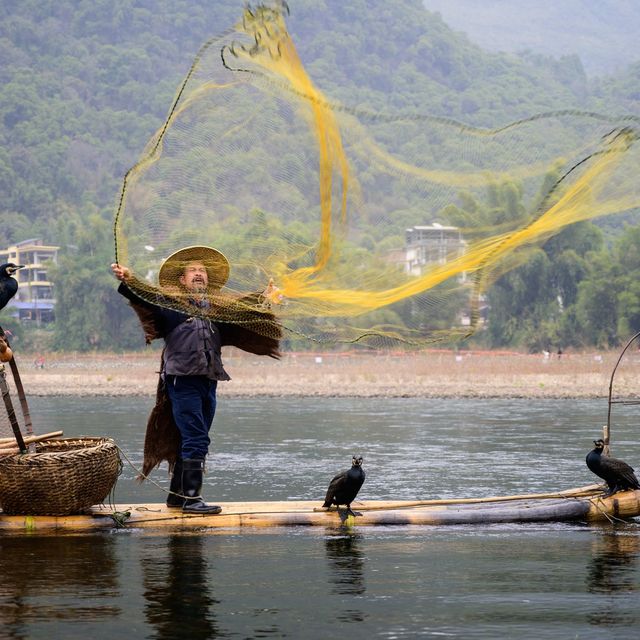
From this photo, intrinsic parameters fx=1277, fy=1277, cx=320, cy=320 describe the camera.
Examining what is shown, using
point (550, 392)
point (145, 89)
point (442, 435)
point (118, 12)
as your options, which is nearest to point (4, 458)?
point (442, 435)

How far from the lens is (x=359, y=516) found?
873cm

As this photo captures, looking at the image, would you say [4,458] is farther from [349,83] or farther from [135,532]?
[349,83]

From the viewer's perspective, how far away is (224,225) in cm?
883

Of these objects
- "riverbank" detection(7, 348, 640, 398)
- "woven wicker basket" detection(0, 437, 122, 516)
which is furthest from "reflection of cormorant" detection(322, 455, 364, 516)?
"riverbank" detection(7, 348, 640, 398)

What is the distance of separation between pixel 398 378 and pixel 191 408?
33384 millimetres

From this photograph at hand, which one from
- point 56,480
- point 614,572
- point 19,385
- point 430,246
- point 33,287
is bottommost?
point 614,572

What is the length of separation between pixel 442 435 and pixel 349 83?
452ft

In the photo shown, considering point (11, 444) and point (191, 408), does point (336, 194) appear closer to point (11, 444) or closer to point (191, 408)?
point (191, 408)

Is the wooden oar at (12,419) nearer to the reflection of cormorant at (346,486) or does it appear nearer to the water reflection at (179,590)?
the water reflection at (179,590)

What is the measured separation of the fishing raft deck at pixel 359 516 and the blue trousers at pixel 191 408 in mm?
469

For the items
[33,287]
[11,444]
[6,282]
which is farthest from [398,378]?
[33,287]

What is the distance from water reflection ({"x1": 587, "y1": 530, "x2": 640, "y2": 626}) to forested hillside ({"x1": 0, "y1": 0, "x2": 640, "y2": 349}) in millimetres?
56350

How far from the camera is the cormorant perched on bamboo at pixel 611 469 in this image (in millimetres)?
8938

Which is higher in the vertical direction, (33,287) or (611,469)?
(33,287)
